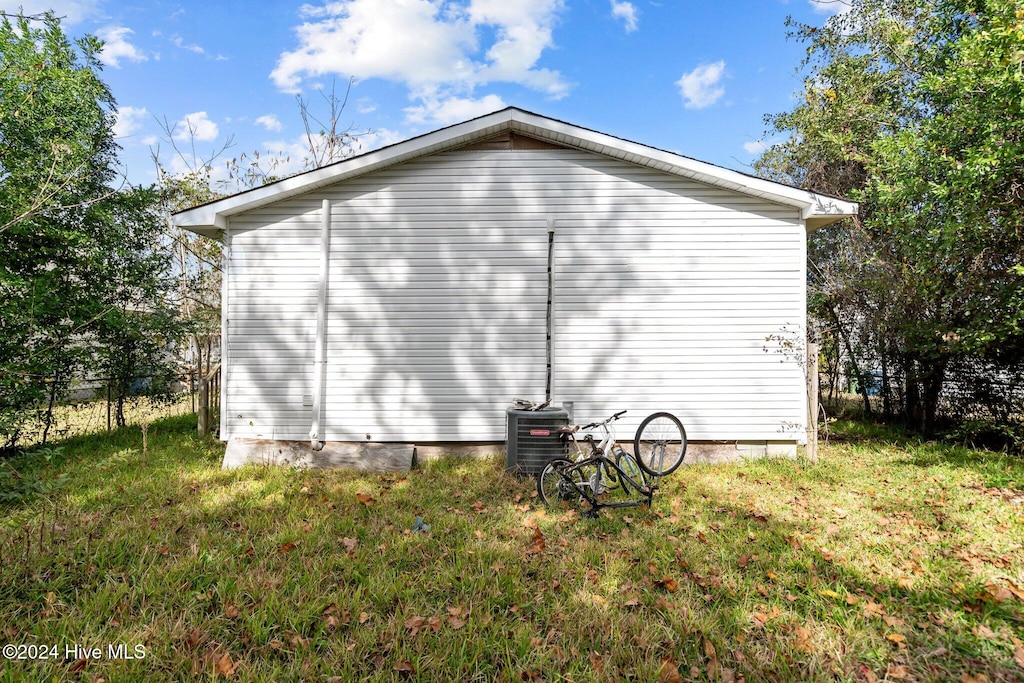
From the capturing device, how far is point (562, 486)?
204 inches

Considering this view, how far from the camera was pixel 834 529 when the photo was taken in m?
4.51

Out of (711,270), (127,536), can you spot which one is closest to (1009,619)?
(711,270)

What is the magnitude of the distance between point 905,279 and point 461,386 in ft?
24.2

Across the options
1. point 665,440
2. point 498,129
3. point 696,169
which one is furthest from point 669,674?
point 498,129

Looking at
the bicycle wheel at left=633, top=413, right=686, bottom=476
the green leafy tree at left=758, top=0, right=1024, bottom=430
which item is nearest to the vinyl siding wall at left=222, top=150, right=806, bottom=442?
the bicycle wheel at left=633, top=413, right=686, bottom=476

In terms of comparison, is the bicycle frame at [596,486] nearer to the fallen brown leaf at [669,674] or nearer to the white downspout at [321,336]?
the fallen brown leaf at [669,674]

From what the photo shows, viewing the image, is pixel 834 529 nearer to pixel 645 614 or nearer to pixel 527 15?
pixel 645 614

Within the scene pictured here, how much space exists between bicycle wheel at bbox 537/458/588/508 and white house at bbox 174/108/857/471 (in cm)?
176

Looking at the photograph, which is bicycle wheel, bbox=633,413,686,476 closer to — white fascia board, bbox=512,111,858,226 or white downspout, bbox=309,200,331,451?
white fascia board, bbox=512,111,858,226

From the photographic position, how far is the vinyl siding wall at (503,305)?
6.82 metres

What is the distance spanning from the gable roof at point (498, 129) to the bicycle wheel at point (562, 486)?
4212mm

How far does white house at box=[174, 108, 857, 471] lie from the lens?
22.4 feet

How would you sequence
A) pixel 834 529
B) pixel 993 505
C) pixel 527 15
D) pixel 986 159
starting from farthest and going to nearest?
pixel 527 15 < pixel 986 159 < pixel 993 505 < pixel 834 529

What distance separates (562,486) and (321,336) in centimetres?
374
